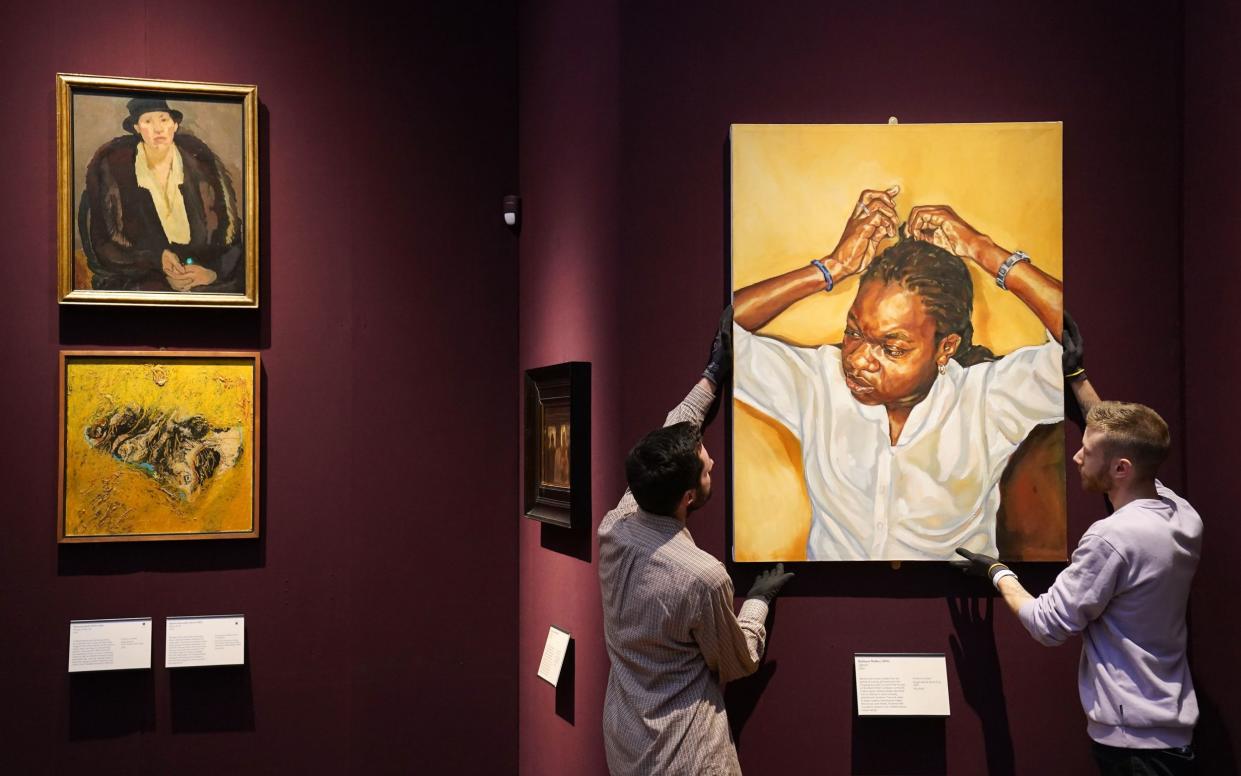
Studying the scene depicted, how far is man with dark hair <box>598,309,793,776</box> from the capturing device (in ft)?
9.63

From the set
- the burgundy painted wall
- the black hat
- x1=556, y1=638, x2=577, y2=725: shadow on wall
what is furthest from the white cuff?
the black hat

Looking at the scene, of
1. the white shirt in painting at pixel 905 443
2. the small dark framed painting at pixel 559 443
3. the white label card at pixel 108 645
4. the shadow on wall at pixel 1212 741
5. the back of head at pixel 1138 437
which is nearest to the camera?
the back of head at pixel 1138 437

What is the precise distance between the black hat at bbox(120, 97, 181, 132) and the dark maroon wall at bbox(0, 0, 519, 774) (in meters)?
0.15

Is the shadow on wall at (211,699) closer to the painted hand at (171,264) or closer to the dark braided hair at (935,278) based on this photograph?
the painted hand at (171,264)

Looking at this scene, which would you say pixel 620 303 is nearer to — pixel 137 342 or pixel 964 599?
pixel 964 599

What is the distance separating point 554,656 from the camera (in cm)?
396

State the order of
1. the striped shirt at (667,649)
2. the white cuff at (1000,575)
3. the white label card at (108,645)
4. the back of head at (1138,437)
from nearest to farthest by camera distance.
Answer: the striped shirt at (667,649) < the back of head at (1138,437) < the white cuff at (1000,575) < the white label card at (108,645)

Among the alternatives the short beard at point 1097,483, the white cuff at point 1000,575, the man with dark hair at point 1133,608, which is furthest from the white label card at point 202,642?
the short beard at point 1097,483

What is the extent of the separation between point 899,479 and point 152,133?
3.13 metres

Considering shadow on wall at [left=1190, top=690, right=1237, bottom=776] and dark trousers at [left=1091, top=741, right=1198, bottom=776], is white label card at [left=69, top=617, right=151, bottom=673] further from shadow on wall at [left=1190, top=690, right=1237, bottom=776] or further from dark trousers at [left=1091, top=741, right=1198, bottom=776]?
shadow on wall at [left=1190, top=690, right=1237, bottom=776]

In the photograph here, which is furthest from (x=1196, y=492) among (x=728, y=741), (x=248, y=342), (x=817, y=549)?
(x=248, y=342)

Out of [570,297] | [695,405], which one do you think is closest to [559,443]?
[570,297]

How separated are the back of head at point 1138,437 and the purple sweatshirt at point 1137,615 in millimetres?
110

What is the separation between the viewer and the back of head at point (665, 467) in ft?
9.71
